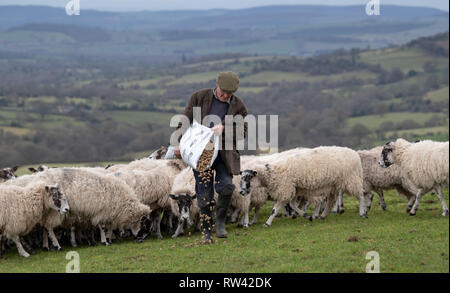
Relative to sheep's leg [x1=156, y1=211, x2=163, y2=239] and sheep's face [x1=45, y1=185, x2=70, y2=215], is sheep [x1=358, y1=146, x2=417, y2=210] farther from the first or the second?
sheep's face [x1=45, y1=185, x2=70, y2=215]

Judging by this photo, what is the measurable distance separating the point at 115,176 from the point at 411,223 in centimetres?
569

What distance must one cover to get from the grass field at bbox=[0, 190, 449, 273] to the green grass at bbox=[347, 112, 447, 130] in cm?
6096

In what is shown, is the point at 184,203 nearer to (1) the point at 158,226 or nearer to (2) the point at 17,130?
(1) the point at 158,226

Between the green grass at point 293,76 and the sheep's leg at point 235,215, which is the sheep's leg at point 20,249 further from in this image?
the green grass at point 293,76

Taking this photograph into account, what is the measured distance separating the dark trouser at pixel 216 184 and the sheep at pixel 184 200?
1.43 metres

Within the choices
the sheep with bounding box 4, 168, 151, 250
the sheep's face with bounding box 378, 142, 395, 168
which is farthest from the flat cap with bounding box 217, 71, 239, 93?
the sheep's face with bounding box 378, 142, 395, 168

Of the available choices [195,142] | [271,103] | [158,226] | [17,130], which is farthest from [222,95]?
[271,103]

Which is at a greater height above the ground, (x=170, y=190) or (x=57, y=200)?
(x=57, y=200)

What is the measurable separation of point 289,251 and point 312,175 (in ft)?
11.8

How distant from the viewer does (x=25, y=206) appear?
10.7 metres

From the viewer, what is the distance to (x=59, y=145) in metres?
76.9

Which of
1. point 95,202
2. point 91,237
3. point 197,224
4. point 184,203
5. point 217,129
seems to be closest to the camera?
point 217,129
